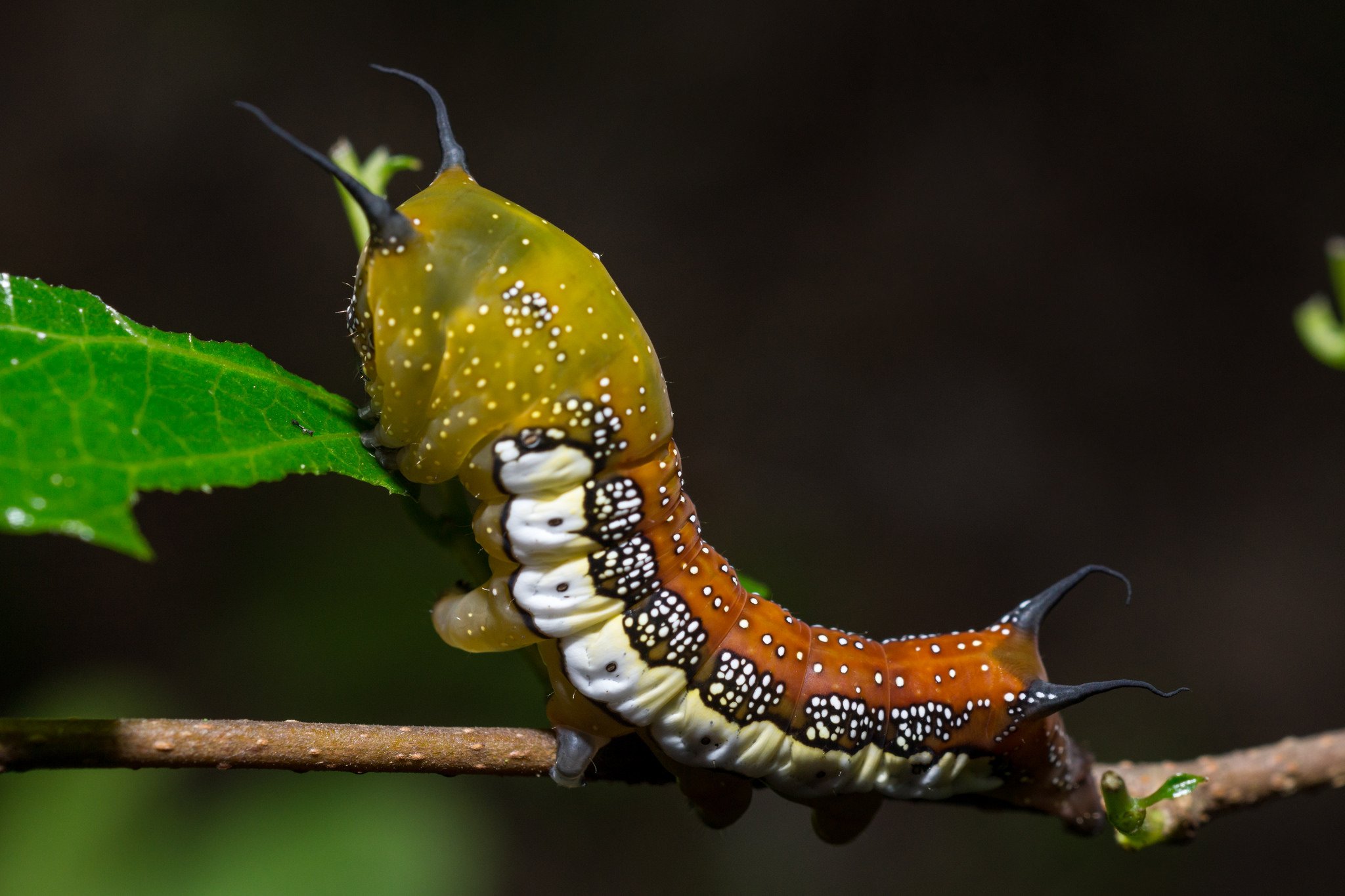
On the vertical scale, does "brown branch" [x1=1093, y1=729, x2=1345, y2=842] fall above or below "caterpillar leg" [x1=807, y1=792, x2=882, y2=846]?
above

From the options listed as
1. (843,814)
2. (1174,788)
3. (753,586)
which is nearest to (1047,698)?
(1174,788)

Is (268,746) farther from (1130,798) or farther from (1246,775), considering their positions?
(1246,775)

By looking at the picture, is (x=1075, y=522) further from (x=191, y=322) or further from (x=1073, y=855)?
(x=191, y=322)

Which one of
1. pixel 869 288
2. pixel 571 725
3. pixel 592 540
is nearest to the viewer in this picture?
pixel 592 540

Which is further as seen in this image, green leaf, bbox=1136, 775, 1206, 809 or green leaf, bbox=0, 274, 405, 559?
green leaf, bbox=1136, 775, 1206, 809

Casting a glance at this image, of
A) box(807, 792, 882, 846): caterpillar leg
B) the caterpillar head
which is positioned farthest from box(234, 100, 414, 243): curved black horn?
box(807, 792, 882, 846): caterpillar leg

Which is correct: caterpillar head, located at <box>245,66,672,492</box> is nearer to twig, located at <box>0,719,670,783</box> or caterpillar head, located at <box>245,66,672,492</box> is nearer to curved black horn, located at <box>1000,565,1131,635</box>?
twig, located at <box>0,719,670,783</box>

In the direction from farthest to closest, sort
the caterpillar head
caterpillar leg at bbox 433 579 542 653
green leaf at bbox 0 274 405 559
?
caterpillar leg at bbox 433 579 542 653
the caterpillar head
green leaf at bbox 0 274 405 559
